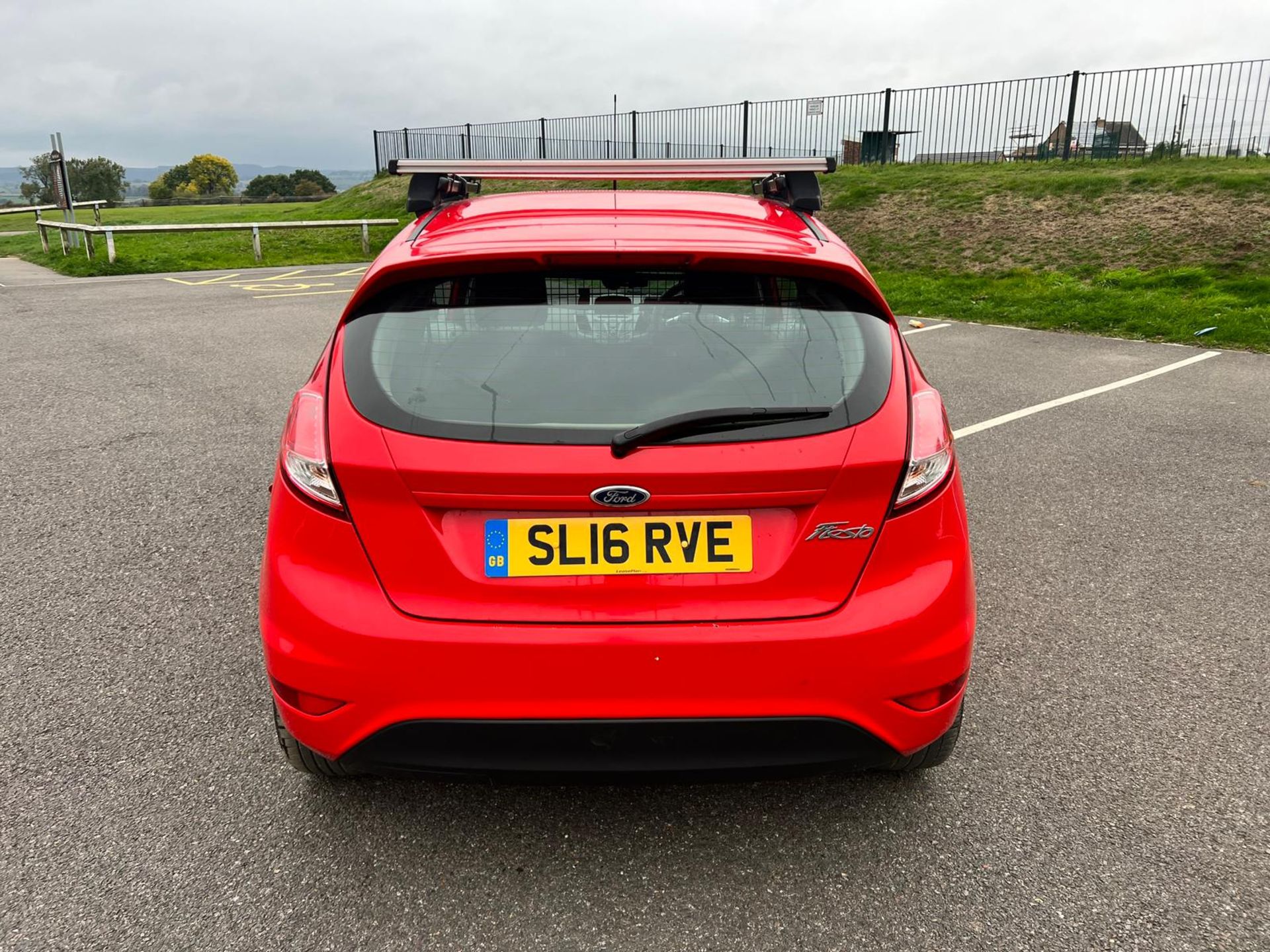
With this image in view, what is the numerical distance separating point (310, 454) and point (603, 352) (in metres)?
0.69

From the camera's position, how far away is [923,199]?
16.6 m

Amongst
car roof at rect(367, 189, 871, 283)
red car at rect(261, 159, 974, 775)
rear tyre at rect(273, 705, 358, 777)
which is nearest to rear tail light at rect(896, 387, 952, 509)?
red car at rect(261, 159, 974, 775)

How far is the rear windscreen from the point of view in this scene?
204cm

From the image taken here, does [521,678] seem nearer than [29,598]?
Yes

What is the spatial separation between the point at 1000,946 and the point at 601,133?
3062 centimetres

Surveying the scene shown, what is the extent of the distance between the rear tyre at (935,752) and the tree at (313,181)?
67.7 metres

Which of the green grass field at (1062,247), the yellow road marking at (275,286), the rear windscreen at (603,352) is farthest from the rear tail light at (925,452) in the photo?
the yellow road marking at (275,286)

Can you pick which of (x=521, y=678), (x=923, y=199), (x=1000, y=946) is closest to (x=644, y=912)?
(x=521, y=678)

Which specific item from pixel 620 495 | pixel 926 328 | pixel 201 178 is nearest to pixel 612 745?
pixel 620 495

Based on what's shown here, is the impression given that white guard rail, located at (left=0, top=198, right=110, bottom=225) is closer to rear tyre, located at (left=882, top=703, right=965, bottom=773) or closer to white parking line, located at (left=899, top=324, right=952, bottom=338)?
white parking line, located at (left=899, top=324, right=952, bottom=338)

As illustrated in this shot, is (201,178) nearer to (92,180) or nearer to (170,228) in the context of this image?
(92,180)

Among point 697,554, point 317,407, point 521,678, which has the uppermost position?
point 317,407

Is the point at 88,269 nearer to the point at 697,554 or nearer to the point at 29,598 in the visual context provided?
the point at 29,598

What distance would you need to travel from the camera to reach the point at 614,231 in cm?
233
